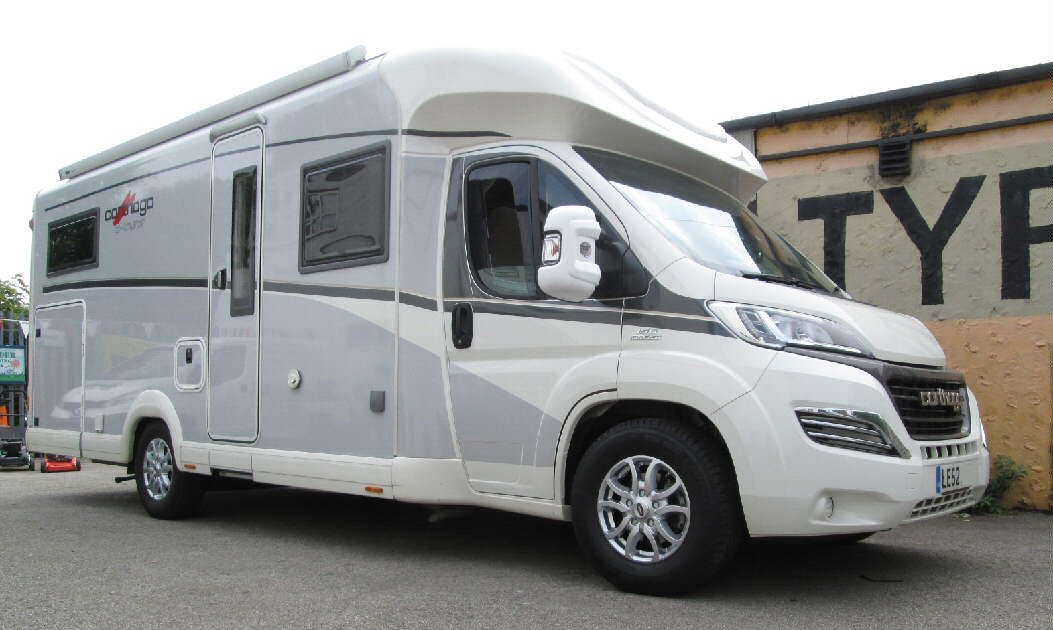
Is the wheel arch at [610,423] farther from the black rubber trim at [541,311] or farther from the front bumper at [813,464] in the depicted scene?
the black rubber trim at [541,311]

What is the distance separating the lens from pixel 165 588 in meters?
5.09

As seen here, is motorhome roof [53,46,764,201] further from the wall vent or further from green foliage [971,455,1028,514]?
green foliage [971,455,1028,514]

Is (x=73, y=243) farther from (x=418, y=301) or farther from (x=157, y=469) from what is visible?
(x=418, y=301)

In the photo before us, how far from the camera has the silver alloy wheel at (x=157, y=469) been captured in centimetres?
769

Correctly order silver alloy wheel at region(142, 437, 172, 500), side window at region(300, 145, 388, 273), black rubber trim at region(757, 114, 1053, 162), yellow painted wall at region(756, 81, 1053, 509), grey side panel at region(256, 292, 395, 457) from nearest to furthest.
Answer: grey side panel at region(256, 292, 395, 457), side window at region(300, 145, 388, 273), silver alloy wheel at region(142, 437, 172, 500), yellow painted wall at region(756, 81, 1053, 509), black rubber trim at region(757, 114, 1053, 162)

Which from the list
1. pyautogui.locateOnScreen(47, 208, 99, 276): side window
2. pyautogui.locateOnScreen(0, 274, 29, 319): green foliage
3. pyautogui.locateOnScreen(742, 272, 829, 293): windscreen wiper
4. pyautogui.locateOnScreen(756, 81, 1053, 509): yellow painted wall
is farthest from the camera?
pyautogui.locateOnScreen(0, 274, 29, 319): green foliage

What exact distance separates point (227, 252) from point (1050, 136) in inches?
267

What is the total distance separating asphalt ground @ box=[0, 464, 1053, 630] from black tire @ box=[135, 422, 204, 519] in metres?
0.16

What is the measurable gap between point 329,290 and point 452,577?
2014 millimetres

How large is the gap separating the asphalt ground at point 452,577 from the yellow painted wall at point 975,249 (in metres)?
0.98

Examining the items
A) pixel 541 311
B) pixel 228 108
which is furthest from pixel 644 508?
Result: pixel 228 108

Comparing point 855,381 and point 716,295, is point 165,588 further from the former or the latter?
point 855,381

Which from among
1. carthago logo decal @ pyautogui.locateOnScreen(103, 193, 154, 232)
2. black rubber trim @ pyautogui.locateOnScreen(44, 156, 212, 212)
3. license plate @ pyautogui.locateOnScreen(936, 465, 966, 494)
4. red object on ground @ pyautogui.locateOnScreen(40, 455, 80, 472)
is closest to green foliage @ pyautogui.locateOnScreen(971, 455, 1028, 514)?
license plate @ pyautogui.locateOnScreen(936, 465, 966, 494)

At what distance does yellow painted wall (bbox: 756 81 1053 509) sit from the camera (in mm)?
8148
